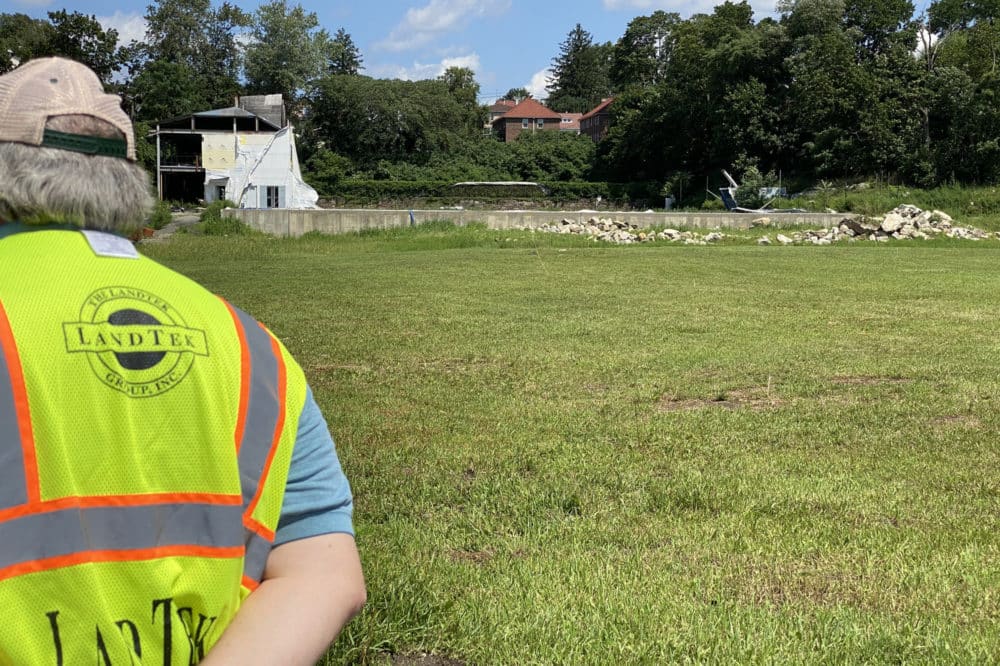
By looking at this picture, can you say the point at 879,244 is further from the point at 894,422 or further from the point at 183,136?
the point at 183,136

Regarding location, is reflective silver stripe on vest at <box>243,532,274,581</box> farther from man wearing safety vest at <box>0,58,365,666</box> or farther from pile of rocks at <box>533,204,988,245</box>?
pile of rocks at <box>533,204,988,245</box>

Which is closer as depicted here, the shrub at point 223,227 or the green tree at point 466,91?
the shrub at point 223,227

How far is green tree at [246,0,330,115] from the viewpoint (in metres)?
85.9

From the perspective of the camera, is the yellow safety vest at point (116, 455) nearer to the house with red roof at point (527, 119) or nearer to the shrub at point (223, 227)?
the shrub at point (223, 227)

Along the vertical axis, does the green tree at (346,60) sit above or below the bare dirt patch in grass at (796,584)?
above

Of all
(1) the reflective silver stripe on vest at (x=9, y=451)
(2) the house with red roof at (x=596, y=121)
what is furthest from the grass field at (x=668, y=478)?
(2) the house with red roof at (x=596, y=121)

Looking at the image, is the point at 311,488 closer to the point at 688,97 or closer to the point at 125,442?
the point at 125,442

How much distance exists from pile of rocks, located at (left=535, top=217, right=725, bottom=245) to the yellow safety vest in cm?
2875

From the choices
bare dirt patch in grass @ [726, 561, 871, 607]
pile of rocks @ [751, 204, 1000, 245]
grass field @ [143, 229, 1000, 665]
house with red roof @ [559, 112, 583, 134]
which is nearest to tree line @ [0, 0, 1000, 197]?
pile of rocks @ [751, 204, 1000, 245]

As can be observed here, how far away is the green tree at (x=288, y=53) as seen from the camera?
8588 centimetres

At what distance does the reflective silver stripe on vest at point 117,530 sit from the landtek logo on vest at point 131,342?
0.49 ft

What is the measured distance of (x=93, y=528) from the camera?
1.09 metres

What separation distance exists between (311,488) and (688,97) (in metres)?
75.4

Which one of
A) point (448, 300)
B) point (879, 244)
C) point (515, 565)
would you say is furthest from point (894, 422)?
point (879, 244)
